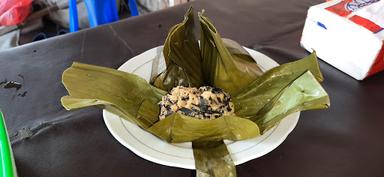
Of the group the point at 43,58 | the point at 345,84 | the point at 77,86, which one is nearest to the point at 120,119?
the point at 77,86

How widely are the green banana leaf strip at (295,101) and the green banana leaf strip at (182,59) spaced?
144 millimetres

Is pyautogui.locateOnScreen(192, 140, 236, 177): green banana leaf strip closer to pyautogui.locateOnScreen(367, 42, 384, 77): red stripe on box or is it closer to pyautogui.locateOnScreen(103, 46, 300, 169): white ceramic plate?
pyautogui.locateOnScreen(103, 46, 300, 169): white ceramic plate

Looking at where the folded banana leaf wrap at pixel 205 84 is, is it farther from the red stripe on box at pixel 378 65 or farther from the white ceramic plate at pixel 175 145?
the red stripe on box at pixel 378 65

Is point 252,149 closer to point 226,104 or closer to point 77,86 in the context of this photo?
point 226,104

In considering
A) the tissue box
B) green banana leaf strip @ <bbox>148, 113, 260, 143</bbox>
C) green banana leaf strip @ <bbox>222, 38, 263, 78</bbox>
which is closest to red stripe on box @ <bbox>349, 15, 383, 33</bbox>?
the tissue box

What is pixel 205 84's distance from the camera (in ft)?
2.24

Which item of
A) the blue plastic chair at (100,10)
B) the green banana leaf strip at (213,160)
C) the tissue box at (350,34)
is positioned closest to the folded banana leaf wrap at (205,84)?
the green banana leaf strip at (213,160)

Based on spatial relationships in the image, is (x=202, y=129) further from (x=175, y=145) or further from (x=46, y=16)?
(x=46, y=16)

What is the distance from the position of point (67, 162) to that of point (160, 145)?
0.15 metres

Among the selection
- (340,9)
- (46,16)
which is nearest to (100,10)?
(46,16)

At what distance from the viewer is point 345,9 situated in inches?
29.7

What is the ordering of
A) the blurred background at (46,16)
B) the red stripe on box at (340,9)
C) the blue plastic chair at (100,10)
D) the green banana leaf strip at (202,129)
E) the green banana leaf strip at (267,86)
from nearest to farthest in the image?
1. the green banana leaf strip at (202,129)
2. the green banana leaf strip at (267,86)
3. the red stripe on box at (340,9)
4. the blue plastic chair at (100,10)
5. the blurred background at (46,16)

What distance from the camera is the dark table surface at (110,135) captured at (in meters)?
0.55

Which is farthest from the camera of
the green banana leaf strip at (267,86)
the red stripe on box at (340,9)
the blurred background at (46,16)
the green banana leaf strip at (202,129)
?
the blurred background at (46,16)
